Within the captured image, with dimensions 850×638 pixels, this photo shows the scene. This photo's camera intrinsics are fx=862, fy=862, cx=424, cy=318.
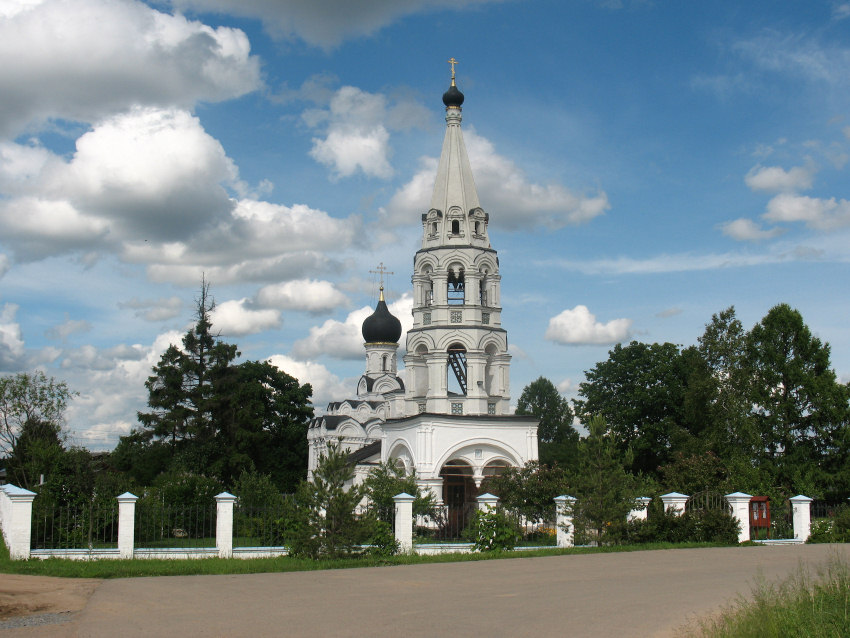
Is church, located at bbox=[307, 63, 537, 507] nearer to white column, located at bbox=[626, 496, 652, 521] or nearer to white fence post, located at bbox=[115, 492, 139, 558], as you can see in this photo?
white column, located at bbox=[626, 496, 652, 521]

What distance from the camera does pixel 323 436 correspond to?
44.8 meters

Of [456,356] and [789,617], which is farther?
[456,356]

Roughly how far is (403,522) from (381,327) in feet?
111

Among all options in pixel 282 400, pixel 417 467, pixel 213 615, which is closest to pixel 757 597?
pixel 213 615

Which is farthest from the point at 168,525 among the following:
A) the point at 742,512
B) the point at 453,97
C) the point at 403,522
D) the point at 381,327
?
the point at 381,327

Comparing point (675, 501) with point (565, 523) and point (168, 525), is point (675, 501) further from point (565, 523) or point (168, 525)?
point (168, 525)

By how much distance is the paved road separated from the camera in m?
7.88

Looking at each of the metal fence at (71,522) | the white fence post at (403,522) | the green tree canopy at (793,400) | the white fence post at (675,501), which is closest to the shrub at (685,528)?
the white fence post at (675,501)

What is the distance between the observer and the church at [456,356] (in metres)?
31.8

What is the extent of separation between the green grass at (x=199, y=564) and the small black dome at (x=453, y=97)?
24.3m

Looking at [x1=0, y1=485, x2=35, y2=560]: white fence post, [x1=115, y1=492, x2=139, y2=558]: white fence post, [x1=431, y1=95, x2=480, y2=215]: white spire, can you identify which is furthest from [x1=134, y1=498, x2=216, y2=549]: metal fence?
[x1=431, y1=95, x2=480, y2=215]: white spire

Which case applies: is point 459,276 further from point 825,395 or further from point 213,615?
point 213,615

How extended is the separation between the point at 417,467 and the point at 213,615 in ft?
74.8

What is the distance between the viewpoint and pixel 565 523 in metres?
17.8
